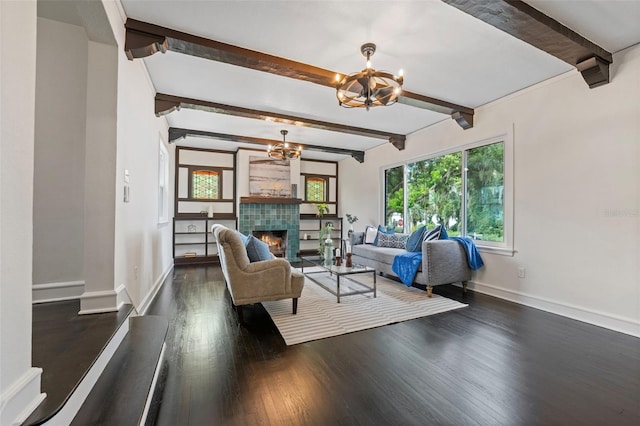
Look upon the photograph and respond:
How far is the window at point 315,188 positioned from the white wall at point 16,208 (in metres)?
6.86

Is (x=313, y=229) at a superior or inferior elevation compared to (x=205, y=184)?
inferior

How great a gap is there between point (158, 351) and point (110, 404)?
52cm

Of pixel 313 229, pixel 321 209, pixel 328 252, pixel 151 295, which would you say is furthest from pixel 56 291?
pixel 313 229

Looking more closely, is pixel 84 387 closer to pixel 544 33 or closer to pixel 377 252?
pixel 544 33

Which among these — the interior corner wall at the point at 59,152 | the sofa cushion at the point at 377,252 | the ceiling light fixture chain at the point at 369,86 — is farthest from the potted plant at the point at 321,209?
the interior corner wall at the point at 59,152

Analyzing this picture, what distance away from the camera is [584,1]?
2.14 meters

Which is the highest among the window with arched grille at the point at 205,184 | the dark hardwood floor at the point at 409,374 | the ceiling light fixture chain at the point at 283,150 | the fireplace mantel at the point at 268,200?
the ceiling light fixture chain at the point at 283,150

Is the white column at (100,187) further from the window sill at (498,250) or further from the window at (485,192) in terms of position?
the window at (485,192)

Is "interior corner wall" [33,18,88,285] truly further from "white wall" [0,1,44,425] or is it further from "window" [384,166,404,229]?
"window" [384,166,404,229]

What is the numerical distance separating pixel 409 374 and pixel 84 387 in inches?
75.4

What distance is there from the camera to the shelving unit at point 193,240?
632 cm

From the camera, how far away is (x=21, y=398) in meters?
0.98

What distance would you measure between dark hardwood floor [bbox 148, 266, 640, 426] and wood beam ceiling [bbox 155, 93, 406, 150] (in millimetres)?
2786

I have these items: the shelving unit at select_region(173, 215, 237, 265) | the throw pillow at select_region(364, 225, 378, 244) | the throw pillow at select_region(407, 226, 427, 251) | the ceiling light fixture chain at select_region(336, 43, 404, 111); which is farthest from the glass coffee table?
the shelving unit at select_region(173, 215, 237, 265)
